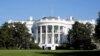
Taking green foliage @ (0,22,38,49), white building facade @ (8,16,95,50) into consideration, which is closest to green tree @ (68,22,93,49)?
green foliage @ (0,22,38,49)

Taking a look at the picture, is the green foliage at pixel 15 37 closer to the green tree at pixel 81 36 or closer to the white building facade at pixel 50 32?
the green tree at pixel 81 36

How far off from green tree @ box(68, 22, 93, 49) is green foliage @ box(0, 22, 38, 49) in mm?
13637

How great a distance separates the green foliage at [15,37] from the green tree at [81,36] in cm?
1364

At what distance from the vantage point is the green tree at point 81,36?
12062 cm

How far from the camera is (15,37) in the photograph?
120m

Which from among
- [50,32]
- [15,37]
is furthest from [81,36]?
[50,32]

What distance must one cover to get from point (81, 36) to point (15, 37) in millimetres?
21884

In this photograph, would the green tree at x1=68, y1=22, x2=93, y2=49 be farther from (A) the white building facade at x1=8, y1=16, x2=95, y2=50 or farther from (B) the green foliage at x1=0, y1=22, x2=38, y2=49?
(A) the white building facade at x1=8, y1=16, x2=95, y2=50

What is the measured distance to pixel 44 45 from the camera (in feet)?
461

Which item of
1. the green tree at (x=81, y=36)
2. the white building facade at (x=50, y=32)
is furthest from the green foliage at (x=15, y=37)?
the white building facade at (x=50, y=32)

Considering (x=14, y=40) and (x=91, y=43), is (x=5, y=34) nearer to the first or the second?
(x=14, y=40)

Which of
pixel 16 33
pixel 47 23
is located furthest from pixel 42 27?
pixel 16 33

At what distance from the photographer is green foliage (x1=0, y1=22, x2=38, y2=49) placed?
379ft

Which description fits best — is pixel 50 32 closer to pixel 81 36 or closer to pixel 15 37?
pixel 81 36
